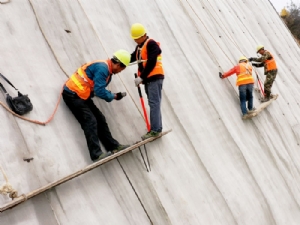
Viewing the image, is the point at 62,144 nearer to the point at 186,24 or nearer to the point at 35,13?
the point at 35,13

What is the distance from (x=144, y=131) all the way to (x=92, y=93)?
3.44ft

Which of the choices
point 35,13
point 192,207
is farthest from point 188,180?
point 35,13

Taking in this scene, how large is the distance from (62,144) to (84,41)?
193cm

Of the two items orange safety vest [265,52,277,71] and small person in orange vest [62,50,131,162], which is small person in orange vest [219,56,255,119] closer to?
orange safety vest [265,52,277,71]

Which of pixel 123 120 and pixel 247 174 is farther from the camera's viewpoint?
pixel 247 174

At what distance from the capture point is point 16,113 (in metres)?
3.81

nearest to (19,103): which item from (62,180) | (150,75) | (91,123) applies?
(91,123)

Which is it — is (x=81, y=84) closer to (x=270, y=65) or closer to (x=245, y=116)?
(x=245, y=116)

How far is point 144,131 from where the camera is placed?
487cm

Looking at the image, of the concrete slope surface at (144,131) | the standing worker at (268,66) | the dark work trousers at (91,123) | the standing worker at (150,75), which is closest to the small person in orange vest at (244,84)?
the concrete slope surface at (144,131)

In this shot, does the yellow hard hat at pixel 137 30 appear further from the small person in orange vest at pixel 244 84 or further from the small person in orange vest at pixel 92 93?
the small person in orange vest at pixel 244 84

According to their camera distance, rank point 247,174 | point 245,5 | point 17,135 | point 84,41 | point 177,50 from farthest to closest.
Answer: point 245,5 → point 177,50 → point 247,174 → point 84,41 → point 17,135

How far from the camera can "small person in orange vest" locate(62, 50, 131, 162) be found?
3.95 m

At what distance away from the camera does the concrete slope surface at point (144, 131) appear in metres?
3.73
